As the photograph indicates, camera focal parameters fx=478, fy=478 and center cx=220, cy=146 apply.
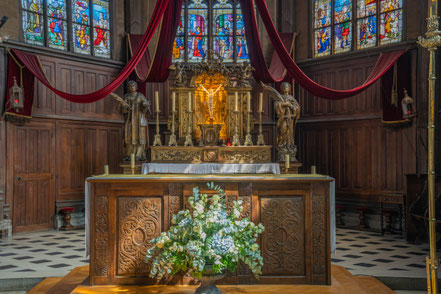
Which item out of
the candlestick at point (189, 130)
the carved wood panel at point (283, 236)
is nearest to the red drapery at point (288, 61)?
the carved wood panel at point (283, 236)

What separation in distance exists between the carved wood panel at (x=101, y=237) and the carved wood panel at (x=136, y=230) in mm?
128

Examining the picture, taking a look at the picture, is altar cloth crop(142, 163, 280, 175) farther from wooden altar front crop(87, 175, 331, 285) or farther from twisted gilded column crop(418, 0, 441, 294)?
twisted gilded column crop(418, 0, 441, 294)

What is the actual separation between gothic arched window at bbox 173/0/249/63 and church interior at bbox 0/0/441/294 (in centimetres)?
4

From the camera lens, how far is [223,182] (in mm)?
5262

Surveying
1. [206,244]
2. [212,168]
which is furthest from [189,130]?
[206,244]

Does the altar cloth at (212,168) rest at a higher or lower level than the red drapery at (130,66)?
lower

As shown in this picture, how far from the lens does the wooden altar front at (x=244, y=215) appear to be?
516cm

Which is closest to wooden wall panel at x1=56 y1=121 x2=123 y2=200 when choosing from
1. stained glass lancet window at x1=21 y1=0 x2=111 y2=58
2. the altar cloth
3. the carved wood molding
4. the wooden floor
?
stained glass lancet window at x1=21 y1=0 x2=111 y2=58

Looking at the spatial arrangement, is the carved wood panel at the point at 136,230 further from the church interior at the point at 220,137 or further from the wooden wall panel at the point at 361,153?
the wooden wall panel at the point at 361,153

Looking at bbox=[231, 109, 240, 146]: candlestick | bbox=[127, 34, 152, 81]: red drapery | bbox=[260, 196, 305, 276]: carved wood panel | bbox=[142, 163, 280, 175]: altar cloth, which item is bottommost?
bbox=[260, 196, 305, 276]: carved wood panel

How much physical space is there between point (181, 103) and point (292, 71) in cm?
496

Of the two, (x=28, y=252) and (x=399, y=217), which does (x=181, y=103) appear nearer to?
(x=28, y=252)

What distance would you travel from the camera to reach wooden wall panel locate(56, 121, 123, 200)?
11.6 metres

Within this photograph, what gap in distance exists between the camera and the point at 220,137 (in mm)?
11352
